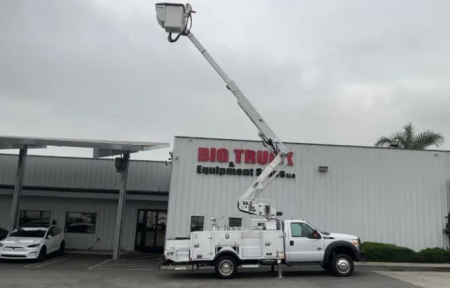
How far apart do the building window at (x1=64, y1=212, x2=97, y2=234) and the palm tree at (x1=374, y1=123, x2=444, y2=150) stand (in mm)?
19610

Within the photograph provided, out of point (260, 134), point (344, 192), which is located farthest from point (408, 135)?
point (260, 134)

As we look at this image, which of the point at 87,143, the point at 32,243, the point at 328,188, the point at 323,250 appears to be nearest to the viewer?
the point at 323,250

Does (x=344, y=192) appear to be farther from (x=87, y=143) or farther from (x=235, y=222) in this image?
(x=87, y=143)

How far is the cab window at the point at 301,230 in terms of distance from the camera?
13.6 meters

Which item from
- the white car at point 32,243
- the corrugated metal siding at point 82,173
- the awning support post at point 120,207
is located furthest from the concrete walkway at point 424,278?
the white car at point 32,243

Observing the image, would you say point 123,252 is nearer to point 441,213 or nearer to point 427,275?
point 427,275

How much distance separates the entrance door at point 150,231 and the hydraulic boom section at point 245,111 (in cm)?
972

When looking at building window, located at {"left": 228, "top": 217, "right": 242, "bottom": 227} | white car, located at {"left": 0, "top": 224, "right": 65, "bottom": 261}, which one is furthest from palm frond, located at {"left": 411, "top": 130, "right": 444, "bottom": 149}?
white car, located at {"left": 0, "top": 224, "right": 65, "bottom": 261}

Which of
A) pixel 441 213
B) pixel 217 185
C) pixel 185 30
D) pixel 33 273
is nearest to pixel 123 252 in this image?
pixel 217 185

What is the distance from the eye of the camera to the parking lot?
1192 cm

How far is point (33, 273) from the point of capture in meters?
13.7

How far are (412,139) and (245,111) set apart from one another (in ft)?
58.0

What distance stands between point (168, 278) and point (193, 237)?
170 centimetres

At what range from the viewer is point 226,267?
13164mm
